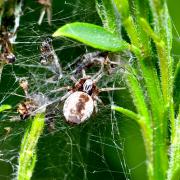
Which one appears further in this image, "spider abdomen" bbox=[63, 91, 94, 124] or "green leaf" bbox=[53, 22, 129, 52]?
"spider abdomen" bbox=[63, 91, 94, 124]

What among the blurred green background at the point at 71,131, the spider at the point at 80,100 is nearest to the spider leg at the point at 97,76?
the spider at the point at 80,100

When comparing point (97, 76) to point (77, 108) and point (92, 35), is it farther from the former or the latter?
point (92, 35)

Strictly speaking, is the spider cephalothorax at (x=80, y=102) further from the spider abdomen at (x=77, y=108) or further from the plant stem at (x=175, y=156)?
the plant stem at (x=175, y=156)

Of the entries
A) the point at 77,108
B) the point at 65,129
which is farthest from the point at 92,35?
the point at 65,129

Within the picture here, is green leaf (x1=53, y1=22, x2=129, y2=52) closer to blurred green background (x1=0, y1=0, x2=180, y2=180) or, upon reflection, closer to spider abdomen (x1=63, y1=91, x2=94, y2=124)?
spider abdomen (x1=63, y1=91, x2=94, y2=124)

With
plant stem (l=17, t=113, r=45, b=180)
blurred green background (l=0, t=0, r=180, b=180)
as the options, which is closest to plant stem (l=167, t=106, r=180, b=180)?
plant stem (l=17, t=113, r=45, b=180)
